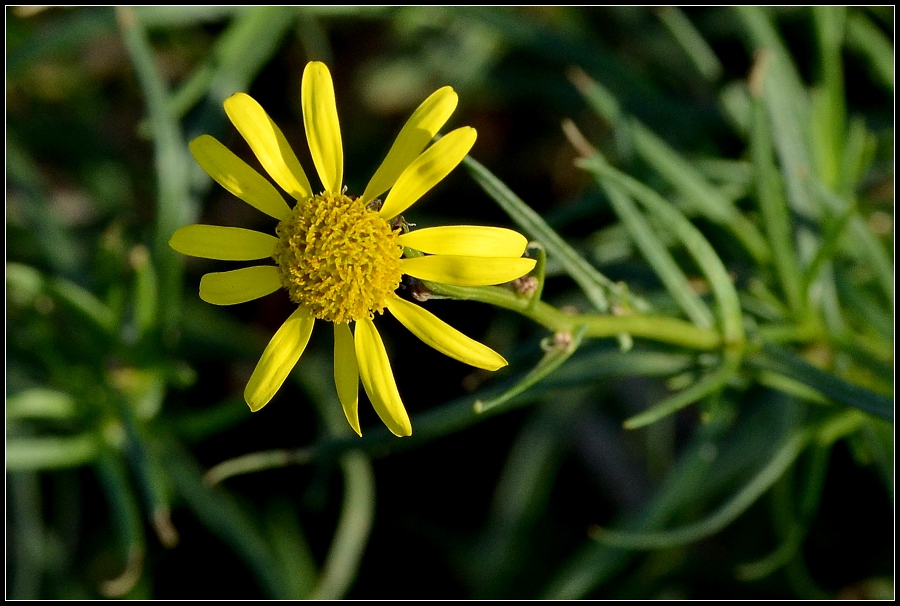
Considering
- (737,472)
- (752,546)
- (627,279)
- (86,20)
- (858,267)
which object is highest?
(86,20)

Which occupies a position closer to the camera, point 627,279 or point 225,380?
point 627,279

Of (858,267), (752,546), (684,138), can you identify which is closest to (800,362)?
(858,267)

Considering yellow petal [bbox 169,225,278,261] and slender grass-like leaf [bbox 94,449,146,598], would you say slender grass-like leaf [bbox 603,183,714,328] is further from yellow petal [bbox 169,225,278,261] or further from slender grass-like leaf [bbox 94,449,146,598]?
slender grass-like leaf [bbox 94,449,146,598]

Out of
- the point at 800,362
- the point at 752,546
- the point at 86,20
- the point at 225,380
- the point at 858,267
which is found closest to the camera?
the point at 800,362

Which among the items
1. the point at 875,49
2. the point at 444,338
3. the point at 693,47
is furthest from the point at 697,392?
the point at 875,49

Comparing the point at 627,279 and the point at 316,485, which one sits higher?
the point at 627,279

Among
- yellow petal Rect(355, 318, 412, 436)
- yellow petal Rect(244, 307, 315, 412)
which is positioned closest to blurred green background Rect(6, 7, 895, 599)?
yellow petal Rect(355, 318, 412, 436)

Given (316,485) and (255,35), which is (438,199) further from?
(316,485)

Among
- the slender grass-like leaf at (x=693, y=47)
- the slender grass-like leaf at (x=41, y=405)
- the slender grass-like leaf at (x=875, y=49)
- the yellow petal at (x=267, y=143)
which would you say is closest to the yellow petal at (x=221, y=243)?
the yellow petal at (x=267, y=143)
